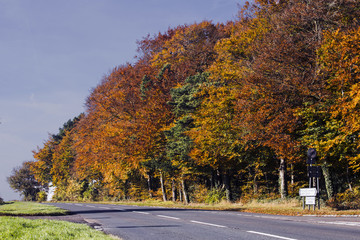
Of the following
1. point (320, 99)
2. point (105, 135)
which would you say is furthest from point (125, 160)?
point (320, 99)

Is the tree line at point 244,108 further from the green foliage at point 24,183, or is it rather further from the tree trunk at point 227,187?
the green foliage at point 24,183

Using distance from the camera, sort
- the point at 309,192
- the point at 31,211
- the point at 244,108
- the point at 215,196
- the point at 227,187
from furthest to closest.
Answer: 1. the point at 227,187
2. the point at 215,196
3. the point at 244,108
4. the point at 31,211
5. the point at 309,192

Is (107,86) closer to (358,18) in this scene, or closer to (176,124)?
(176,124)

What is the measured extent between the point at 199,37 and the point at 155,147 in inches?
547

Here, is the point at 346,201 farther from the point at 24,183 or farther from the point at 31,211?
the point at 24,183

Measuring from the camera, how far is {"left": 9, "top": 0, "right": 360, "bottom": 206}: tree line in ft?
66.6

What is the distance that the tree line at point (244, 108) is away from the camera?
66.6ft

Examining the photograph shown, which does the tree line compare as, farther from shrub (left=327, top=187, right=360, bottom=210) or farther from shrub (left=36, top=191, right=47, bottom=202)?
shrub (left=36, top=191, right=47, bottom=202)

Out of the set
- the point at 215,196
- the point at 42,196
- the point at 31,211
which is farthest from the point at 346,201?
the point at 42,196

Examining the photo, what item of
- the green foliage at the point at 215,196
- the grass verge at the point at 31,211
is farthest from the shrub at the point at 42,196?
the grass verge at the point at 31,211

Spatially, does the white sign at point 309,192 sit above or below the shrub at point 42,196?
above

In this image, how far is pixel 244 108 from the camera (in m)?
24.7

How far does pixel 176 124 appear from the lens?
3275 centimetres

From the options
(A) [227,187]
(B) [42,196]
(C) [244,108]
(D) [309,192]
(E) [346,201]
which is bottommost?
(B) [42,196]
